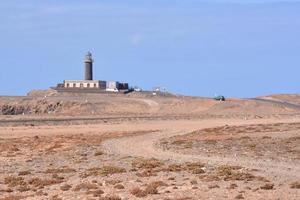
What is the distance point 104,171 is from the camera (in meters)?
28.3

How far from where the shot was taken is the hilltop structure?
478 feet

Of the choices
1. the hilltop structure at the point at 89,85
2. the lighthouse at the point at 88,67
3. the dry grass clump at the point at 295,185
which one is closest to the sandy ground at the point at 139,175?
the dry grass clump at the point at 295,185

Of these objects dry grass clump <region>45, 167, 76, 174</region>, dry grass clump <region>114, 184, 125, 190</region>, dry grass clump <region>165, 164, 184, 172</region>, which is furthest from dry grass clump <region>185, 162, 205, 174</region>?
dry grass clump <region>45, 167, 76, 174</region>

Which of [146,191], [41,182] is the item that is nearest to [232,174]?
[146,191]

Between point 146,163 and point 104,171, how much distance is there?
3.07 meters

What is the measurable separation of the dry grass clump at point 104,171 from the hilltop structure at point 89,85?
372 ft

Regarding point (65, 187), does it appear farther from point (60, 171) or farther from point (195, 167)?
point (195, 167)

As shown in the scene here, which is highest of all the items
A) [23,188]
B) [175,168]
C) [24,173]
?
[175,168]

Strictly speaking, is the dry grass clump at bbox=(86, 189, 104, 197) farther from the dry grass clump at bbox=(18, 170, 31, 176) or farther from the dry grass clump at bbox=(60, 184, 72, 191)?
the dry grass clump at bbox=(18, 170, 31, 176)

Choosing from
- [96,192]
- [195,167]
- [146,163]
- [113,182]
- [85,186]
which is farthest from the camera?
[146,163]

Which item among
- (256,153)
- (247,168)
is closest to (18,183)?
(247,168)

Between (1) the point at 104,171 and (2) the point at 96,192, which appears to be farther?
(1) the point at 104,171

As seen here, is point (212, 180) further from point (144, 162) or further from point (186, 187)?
point (144, 162)

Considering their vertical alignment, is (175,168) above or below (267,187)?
above
